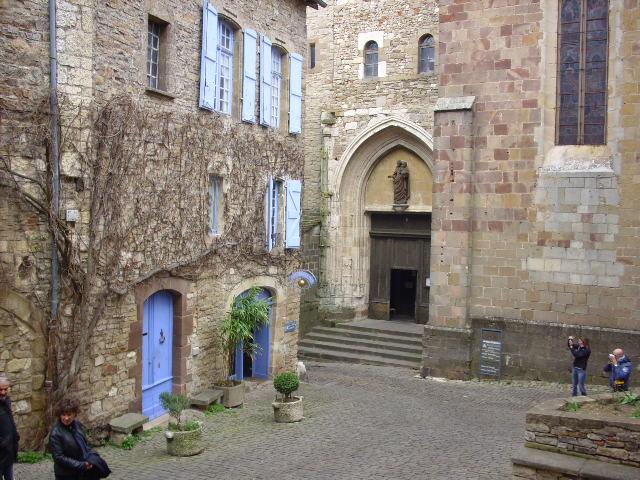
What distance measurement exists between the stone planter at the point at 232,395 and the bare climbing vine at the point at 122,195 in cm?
206

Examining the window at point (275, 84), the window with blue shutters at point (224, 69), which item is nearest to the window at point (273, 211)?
the window at point (275, 84)

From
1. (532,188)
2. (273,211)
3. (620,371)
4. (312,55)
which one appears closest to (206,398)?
(273,211)

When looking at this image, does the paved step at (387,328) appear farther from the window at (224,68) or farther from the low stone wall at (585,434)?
the low stone wall at (585,434)

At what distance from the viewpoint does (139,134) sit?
1012 centimetres

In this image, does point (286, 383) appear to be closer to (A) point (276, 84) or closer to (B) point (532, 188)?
(A) point (276, 84)

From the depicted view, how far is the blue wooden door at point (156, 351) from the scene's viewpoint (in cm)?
1071

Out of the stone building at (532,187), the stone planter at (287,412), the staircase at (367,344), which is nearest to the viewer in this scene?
the stone planter at (287,412)

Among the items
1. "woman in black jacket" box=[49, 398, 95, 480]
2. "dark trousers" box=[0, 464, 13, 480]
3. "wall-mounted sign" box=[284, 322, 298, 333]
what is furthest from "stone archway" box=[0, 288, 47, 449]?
"wall-mounted sign" box=[284, 322, 298, 333]

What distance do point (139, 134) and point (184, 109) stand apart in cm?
132

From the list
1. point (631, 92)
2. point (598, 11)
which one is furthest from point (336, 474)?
point (598, 11)

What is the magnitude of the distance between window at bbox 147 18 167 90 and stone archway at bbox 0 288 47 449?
160 inches

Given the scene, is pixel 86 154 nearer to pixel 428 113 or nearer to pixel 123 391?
pixel 123 391

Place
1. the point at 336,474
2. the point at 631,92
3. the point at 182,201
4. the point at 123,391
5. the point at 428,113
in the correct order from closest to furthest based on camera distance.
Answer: the point at 336,474 → the point at 123,391 → the point at 182,201 → the point at 631,92 → the point at 428,113

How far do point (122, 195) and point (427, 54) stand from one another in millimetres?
11645
